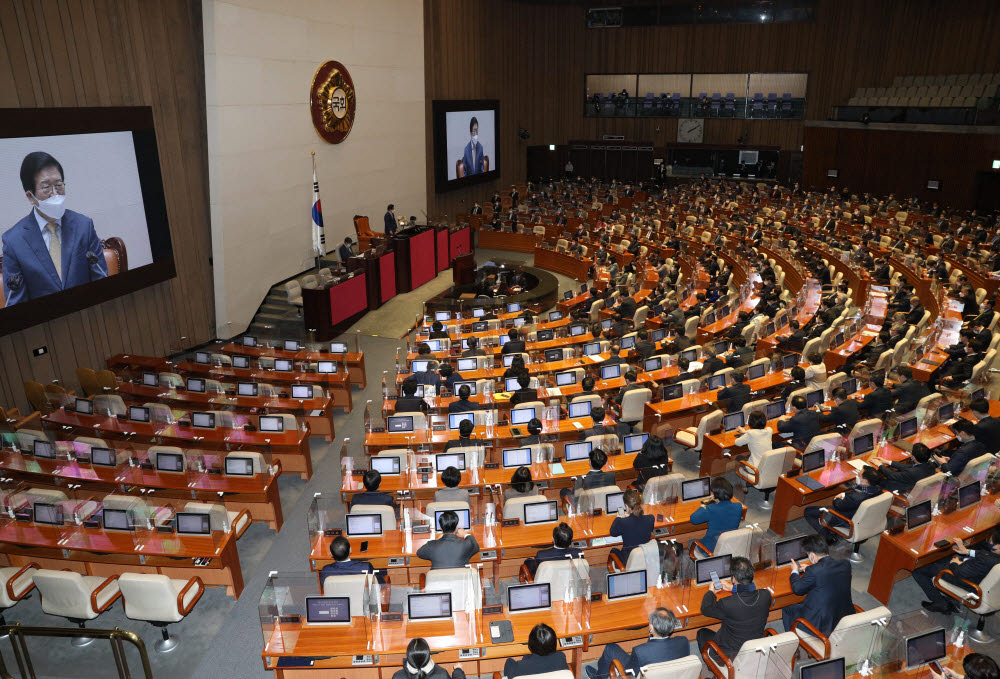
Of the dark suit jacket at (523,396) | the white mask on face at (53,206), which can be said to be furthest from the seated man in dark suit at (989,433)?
the white mask on face at (53,206)

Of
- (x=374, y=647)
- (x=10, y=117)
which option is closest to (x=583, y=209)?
(x=10, y=117)

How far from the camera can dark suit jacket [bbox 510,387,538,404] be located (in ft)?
35.5

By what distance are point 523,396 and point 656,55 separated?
31.4 metres

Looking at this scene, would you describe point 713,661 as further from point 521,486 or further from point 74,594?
point 74,594

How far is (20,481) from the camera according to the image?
898 cm

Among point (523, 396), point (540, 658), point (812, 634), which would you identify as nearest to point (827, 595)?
point (812, 634)

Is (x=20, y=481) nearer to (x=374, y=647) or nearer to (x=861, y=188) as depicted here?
(x=374, y=647)

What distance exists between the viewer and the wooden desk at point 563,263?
2212 centimetres

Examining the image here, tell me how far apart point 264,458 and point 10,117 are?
7543 millimetres

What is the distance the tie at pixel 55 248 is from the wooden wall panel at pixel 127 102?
81cm

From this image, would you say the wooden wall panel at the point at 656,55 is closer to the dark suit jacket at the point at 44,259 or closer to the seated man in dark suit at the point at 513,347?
the dark suit jacket at the point at 44,259

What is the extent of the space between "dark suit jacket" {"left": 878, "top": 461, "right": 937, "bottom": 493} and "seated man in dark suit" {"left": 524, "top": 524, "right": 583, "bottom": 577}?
4020 mm

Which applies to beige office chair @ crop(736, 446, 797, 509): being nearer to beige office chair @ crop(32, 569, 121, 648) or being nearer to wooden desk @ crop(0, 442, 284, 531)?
wooden desk @ crop(0, 442, 284, 531)

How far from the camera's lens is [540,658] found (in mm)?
5477
